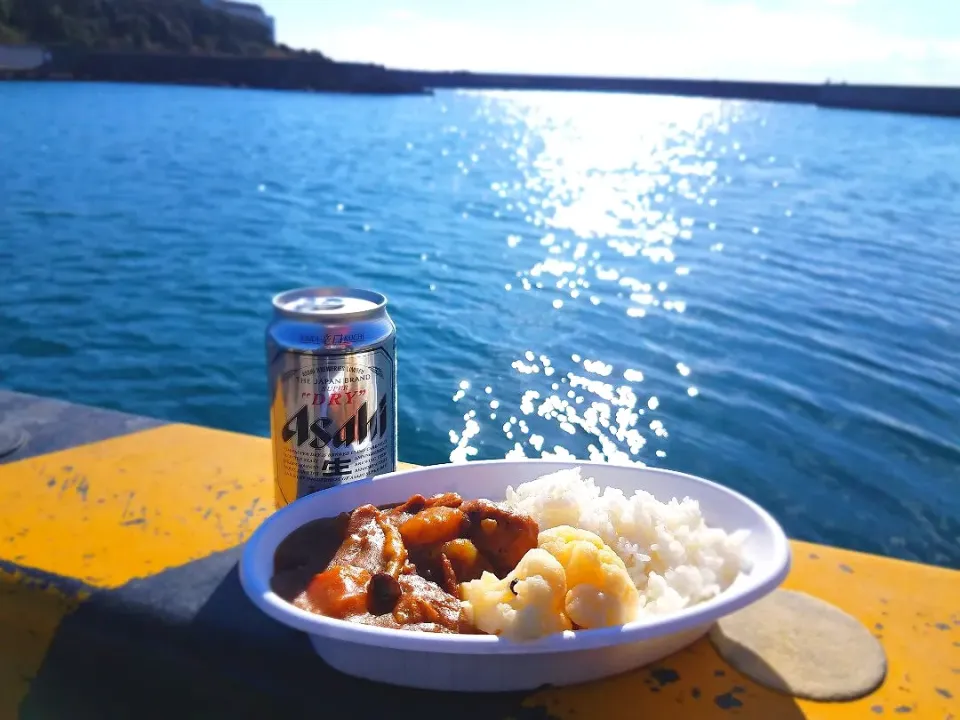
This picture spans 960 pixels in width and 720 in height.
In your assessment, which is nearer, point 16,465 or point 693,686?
point 693,686

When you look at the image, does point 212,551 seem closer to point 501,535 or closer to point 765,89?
point 501,535

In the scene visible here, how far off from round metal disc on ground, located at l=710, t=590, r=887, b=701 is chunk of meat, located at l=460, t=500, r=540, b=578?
443 mm

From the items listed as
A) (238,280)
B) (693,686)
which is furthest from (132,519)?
(238,280)

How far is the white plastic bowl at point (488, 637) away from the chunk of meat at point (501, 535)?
20 centimetres

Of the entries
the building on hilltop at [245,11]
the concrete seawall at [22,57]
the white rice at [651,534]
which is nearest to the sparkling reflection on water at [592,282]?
the white rice at [651,534]

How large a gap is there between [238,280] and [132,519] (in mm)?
8631

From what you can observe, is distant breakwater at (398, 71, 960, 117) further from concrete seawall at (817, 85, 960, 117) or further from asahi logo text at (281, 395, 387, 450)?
asahi logo text at (281, 395, 387, 450)

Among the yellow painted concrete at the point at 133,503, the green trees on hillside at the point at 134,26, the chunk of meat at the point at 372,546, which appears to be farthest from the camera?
the green trees on hillside at the point at 134,26

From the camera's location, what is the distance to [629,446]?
5.88 m

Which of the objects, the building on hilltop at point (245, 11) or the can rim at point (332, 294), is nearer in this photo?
the can rim at point (332, 294)

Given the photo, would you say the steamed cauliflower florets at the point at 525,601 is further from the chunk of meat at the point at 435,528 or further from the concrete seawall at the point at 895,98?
the concrete seawall at the point at 895,98

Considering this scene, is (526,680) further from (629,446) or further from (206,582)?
(629,446)

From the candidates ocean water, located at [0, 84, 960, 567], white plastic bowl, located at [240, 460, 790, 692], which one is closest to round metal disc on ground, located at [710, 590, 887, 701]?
white plastic bowl, located at [240, 460, 790, 692]

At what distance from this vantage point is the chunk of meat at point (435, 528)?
4.82 feet
